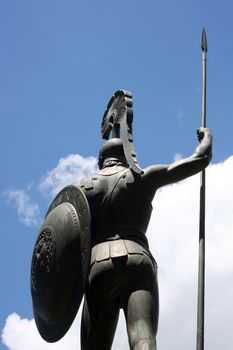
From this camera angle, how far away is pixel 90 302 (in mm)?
8961

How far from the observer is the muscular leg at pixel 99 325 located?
8.87 m

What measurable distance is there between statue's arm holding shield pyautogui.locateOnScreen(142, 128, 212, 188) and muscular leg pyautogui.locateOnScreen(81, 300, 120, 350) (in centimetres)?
133

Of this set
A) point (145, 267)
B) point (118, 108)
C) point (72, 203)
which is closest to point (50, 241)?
point (72, 203)

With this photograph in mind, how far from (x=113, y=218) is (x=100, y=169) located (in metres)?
0.92

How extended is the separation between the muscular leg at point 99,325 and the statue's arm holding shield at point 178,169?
1333 millimetres

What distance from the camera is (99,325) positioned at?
8.91 m

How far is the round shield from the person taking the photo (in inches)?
346

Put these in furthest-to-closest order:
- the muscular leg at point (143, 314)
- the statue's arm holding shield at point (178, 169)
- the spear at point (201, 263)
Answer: the statue's arm holding shield at point (178, 169)
the spear at point (201, 263)
the muscular leg at point (143, 314)

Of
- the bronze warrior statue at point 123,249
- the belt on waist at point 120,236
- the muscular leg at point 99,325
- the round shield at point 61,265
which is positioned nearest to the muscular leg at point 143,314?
the bronze warrior statue at point 123,249

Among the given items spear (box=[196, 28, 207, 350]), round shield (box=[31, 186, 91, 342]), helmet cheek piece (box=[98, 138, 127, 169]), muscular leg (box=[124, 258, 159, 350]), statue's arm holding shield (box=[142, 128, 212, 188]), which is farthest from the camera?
helmet cheek piece (box=[98, 138, 127, 169])

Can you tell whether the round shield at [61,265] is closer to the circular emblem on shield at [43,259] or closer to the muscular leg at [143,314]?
the circular emblem on shield at [43,259]

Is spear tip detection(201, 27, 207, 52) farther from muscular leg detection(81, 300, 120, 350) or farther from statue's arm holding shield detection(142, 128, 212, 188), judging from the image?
muscular leg detection(81, 300, 120, 350)

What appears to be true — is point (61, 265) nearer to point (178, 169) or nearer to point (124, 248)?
point (124, 248)

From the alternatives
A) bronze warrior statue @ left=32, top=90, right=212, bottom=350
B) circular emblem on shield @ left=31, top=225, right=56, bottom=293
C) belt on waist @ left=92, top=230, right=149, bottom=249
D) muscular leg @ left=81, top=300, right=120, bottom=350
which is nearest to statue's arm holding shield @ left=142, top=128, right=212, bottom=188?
bronze warrior statue @ left=32, top=90, right=212, bottom=350
